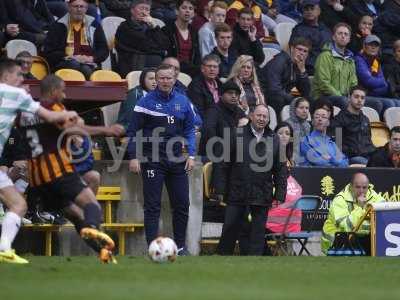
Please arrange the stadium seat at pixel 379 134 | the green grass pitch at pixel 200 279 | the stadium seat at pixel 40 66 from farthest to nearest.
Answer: the stadium seat at pixel 379 134 < the stadium seat at pixel 40 66 < the green grass pitch at pixel 200 279

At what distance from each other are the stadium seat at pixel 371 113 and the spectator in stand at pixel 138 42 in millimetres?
3999

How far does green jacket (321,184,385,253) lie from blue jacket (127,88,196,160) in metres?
2.20

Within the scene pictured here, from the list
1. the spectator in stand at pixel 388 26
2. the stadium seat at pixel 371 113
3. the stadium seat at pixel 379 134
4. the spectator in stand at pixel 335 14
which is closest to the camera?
the stadium seat at pixel 379 134

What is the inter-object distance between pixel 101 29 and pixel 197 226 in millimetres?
3419

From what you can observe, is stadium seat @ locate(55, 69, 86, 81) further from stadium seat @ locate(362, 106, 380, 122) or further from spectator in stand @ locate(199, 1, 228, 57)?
stadium seat @ locate(362, 106, 380, 122)

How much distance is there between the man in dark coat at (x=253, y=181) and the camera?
16.5 metres

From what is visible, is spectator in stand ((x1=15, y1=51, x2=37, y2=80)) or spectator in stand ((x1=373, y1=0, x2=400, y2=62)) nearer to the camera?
spectator in stand ((x1=15, y1=51, x2=37, y2=80))

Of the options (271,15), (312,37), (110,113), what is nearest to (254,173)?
(110,113)

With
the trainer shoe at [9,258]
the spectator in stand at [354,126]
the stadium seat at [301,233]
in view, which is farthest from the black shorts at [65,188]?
the spectator in stand at [354,126]

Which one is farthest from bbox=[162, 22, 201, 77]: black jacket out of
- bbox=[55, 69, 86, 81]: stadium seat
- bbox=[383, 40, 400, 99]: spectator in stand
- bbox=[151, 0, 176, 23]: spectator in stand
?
bbox=[383, 40, 400, 99]: spectator in stand

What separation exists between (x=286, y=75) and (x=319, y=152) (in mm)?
1964

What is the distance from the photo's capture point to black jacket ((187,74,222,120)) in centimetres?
1867

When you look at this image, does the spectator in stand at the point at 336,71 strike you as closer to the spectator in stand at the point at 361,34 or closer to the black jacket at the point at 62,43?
the spectator in stand at the point at 361,34

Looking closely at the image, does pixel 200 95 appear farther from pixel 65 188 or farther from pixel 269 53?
pixel 65 188
